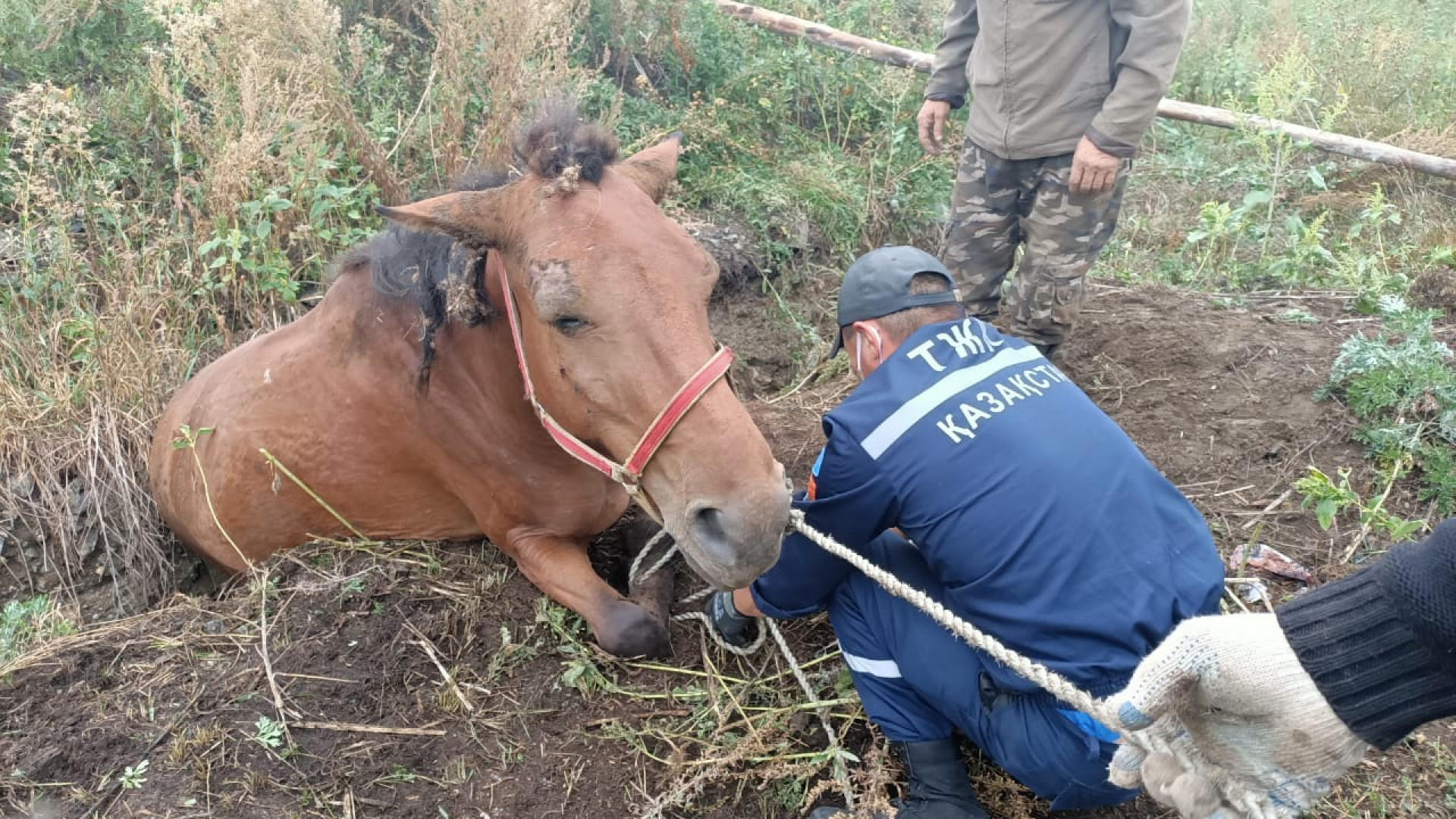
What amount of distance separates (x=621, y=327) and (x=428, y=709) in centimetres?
143

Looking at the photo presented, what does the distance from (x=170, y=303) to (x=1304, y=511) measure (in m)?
5.31

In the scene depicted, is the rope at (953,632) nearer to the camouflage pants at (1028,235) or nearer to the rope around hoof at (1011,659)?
the rope around hoof at (1011,659)

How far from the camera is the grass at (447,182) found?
359 centimetres

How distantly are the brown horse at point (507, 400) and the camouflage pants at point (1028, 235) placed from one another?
6.53ft

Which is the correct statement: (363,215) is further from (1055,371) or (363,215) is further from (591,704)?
(1055,371)

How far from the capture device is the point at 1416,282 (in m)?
5.00

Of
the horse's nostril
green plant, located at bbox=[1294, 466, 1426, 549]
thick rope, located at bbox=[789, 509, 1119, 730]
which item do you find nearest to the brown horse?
the horse's nostril

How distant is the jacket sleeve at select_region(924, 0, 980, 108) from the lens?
4566mm

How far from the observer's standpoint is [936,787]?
8.05ft

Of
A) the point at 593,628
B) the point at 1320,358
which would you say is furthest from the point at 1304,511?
the point at 593,628

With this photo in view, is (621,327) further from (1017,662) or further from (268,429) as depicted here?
(268,429)

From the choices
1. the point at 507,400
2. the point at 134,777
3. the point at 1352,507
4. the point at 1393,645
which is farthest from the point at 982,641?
the point at 1352,507

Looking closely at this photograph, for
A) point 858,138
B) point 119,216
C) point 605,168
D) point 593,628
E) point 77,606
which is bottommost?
point 77,606

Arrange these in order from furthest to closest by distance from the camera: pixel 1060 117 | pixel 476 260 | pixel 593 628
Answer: pixel 1060 117 < pixel 593 628 < pixel 476 260
